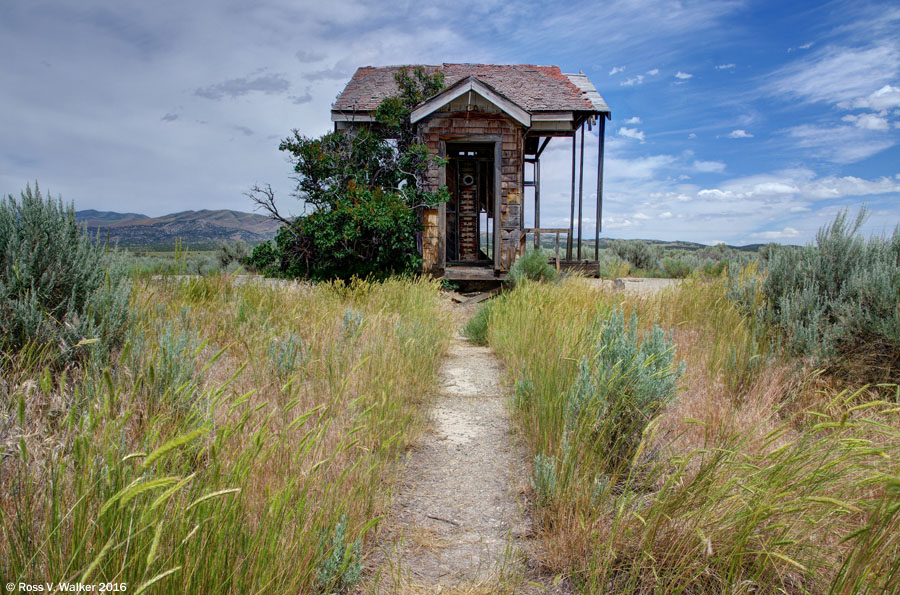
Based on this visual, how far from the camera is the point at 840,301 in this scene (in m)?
5.21

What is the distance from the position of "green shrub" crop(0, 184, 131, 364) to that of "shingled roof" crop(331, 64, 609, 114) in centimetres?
963

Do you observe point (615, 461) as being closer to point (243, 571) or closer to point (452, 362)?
point (243, 571)

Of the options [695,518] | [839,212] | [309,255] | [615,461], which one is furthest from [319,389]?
[309,255]

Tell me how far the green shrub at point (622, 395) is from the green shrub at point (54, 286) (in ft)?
10.5

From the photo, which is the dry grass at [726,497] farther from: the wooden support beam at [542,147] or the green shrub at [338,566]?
the wooden support beam at [542,147]

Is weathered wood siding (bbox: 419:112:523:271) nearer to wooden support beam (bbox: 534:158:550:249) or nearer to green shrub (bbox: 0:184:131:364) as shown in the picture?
wooden support beam (bbox: 534:158:550:249)

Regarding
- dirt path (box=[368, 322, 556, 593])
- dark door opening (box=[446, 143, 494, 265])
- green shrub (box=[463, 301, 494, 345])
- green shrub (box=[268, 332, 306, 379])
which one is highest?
dark door opening (box=[446, 143, 494, 265])

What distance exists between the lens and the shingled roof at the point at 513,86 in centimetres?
1309

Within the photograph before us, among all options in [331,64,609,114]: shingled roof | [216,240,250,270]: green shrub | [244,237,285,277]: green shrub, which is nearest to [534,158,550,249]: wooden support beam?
[331,64,609,114]: shingled roof

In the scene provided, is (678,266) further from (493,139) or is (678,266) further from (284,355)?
(284,355)

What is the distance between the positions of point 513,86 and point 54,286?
1296 centimetres

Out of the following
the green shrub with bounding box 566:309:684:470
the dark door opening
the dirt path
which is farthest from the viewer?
the dark door opening

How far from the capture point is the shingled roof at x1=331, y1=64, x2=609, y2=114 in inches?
516

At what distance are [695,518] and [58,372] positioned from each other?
4.06 m
